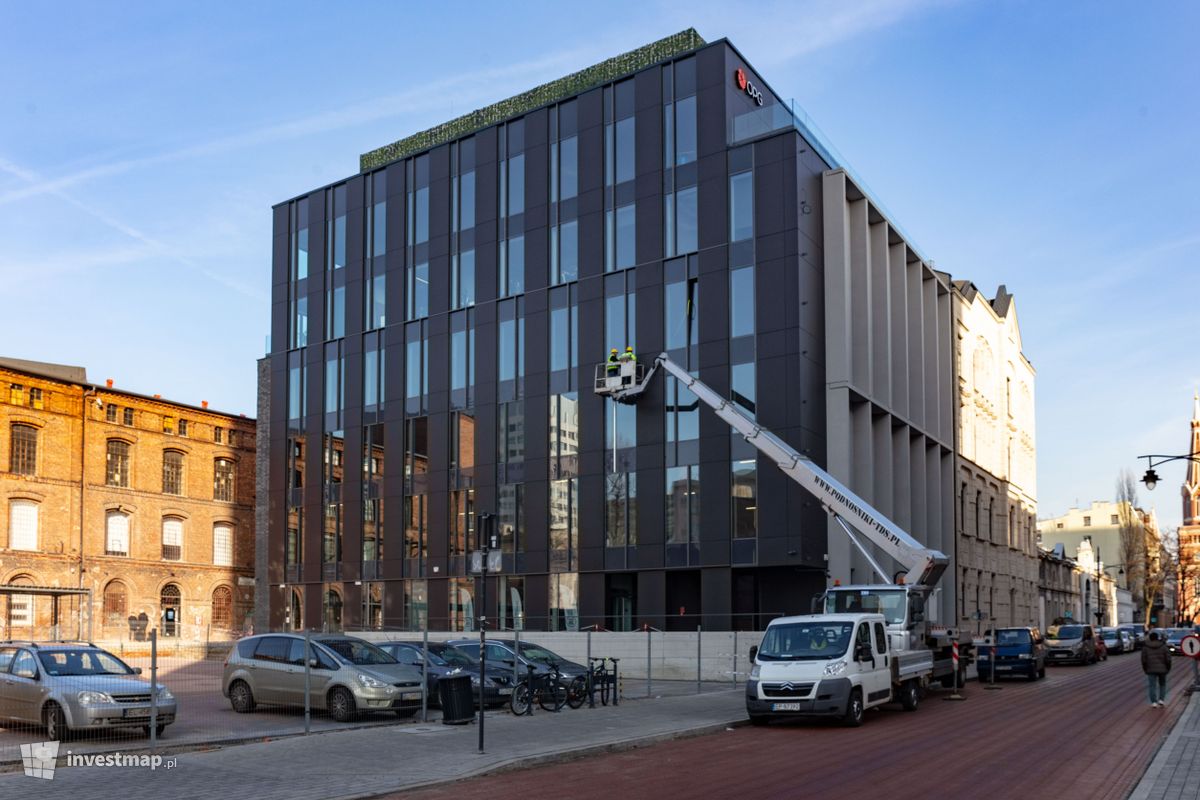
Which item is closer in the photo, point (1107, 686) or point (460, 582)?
point (1107, 686)

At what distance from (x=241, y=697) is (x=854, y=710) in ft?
37.7

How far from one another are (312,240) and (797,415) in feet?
86.7

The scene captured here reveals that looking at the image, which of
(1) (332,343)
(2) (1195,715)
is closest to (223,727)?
(2) (1195,715)

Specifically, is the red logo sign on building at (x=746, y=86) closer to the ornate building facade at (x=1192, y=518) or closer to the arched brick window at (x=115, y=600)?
the arched brick window at (x=115, y=600)

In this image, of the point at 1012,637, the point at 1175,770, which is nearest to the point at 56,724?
the point at 1175,770

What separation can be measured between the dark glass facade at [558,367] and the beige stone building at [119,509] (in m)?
9.50

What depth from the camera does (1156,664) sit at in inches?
938

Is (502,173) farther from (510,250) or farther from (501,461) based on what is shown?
(501,461)

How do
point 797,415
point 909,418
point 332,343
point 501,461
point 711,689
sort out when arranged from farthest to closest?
point 332,343 < point 909,418 < point 501,461 < point 797,415 < point 711,689

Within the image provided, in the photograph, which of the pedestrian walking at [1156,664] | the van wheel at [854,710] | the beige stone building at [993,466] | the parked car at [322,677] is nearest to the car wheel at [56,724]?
the parked car at [322,677]

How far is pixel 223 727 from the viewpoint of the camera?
1934 centimetres

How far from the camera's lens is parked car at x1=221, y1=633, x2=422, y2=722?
2041 cm

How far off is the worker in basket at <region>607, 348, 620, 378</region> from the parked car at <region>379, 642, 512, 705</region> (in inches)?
580

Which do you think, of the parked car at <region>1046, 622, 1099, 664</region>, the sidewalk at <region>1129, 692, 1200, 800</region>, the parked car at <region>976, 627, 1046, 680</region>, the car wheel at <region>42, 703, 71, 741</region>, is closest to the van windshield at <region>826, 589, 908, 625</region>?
the sidewalk at <region>1129, 692, 1200, 800</region>
